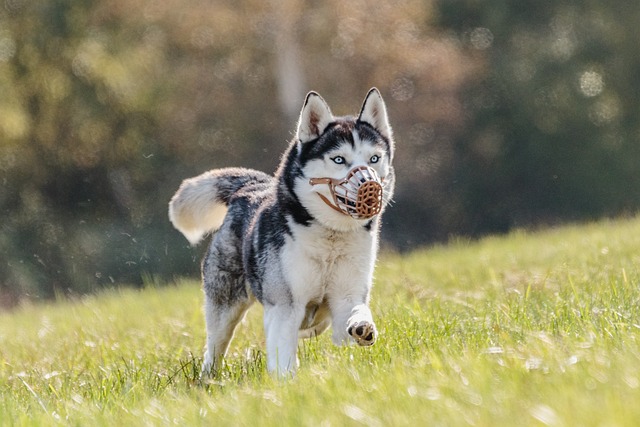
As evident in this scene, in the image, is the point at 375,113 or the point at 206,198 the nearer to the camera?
the point at 375,113

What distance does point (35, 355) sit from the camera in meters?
7.48

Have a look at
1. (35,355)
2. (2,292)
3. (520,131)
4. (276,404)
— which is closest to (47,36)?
(2,292)

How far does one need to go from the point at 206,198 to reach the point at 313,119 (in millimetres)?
1348

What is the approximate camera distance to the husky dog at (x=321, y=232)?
17.6 ft

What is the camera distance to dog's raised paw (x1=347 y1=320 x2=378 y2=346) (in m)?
5.07

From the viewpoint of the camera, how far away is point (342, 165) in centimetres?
545

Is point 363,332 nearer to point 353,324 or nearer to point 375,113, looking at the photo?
point 353,324

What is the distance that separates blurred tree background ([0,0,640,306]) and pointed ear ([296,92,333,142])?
15.0 m

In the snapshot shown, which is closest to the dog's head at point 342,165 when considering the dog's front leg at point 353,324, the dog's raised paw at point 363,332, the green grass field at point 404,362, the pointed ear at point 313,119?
the pointed ear at point 313,119

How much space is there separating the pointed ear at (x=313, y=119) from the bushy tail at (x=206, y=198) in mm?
1125

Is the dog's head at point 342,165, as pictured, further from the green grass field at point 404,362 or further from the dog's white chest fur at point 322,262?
the green grass field at point 404,362

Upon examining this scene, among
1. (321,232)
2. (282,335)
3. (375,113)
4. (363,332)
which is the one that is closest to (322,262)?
(321,232)

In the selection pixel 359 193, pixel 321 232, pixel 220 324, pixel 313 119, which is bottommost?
pixel 220 324

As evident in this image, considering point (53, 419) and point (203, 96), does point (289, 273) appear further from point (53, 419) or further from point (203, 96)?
point (203, 96)
